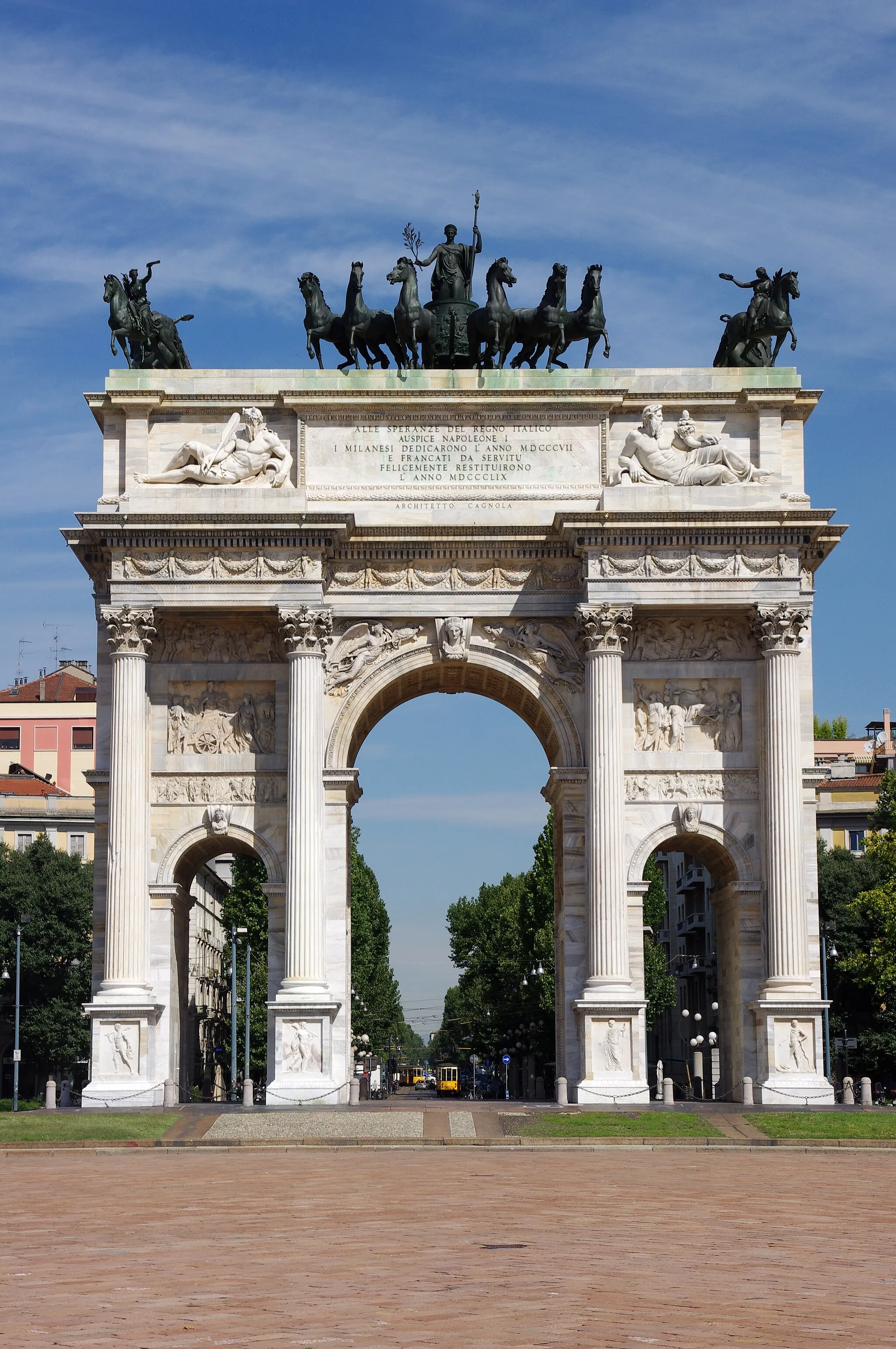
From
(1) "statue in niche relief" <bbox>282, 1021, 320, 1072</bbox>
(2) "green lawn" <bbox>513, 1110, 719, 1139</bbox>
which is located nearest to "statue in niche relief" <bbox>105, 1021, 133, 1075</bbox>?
(1) "statue in niche relief" <bbox>282, 1021, 320, 1072</bbox>

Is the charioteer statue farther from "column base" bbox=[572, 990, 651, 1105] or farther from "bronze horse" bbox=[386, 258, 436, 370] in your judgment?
"column base" bbox=[572, 990, 651, 1105]

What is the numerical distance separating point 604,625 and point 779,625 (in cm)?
419

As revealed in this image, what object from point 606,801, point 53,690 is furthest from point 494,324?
point 53,690

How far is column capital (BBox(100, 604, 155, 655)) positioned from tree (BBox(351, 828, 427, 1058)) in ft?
128

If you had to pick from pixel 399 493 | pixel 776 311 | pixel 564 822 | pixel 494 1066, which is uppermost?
pixel 776 311

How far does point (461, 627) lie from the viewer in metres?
47.7

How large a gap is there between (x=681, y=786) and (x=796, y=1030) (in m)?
6.40

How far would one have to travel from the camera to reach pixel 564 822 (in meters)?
47.8

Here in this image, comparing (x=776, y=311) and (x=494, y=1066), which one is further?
(x=494, y=1066)

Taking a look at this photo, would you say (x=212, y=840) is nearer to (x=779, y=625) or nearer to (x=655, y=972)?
(x=779, y=625)

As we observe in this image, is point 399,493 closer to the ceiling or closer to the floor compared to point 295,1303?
closer to the ceiling

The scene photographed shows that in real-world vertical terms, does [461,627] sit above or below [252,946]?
above

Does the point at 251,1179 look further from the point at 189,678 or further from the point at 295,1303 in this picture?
the point at 189,678

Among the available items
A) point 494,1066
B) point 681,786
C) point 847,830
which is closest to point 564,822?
point 681,786
